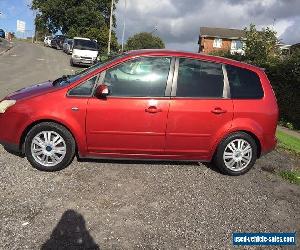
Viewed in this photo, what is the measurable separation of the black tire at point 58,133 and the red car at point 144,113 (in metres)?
0.01

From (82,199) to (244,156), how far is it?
2.79 meters

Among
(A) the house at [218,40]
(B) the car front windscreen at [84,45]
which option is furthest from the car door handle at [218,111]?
(A) the house at [218,40]

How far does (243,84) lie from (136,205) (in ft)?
8.90

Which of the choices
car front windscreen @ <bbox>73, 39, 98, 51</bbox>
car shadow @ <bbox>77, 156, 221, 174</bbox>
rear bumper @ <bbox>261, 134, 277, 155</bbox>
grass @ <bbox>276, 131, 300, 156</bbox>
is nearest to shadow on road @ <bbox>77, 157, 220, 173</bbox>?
car shadow @ <bbox>77, 156, 221, 174</bbox>

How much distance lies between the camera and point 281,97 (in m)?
14.7

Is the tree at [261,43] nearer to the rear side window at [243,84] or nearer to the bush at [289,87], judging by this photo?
the bush at [289,87]

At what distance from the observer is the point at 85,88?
5.88 metres

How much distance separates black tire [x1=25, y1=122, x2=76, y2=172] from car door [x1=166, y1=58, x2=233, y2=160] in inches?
57.7

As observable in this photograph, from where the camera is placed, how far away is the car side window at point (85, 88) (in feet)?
19.2

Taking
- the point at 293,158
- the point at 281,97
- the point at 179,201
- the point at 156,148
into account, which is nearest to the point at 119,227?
the point at 179,201

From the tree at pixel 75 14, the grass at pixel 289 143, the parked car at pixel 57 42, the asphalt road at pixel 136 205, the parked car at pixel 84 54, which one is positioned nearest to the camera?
the asphalt road at pixel 136 205

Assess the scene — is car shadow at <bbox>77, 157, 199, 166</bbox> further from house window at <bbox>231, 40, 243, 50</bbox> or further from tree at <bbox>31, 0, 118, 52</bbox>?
house window at <bbox>231, 40, 243, 50</bbox>

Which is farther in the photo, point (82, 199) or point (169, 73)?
point (169, 73)

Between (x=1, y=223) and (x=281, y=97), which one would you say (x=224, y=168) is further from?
(x=281, y=97)
